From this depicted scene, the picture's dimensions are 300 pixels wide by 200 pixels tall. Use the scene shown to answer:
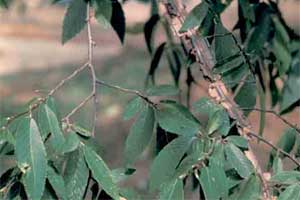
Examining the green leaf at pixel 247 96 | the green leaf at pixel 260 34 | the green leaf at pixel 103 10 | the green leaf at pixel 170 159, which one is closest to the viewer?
the green leaf at pixel 170 159

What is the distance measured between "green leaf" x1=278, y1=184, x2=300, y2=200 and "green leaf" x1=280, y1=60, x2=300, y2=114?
98cm

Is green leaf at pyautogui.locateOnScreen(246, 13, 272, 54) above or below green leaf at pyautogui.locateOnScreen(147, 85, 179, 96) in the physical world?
below

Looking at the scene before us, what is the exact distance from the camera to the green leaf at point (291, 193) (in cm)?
101

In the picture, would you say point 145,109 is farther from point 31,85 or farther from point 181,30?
point 31,85

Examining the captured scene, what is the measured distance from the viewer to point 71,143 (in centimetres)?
107

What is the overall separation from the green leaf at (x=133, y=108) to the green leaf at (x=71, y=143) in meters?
0.10

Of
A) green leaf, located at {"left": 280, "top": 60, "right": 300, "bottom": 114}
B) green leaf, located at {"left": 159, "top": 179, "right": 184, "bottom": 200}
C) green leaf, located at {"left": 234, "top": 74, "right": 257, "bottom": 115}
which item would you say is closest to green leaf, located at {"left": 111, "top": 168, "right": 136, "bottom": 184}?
green leaf, located at {"left": 159, "top": 179, "right": 184, "bottom": 200}

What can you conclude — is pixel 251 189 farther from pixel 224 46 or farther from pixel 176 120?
pixel 224 46

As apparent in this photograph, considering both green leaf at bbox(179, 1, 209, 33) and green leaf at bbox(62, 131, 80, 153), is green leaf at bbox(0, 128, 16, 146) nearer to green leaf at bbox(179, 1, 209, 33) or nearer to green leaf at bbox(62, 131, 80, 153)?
green leaf at bbox(62, 131, 80, 153)

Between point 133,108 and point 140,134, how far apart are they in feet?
0.17

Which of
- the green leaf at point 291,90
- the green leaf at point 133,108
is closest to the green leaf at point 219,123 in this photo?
the green leaf at point 133,108

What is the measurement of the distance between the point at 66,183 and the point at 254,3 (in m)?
0.77

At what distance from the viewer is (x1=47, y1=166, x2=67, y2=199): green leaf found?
1.09m

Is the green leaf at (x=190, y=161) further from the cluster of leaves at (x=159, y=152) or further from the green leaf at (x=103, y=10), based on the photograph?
the green leaf at (x=103, y=10)
